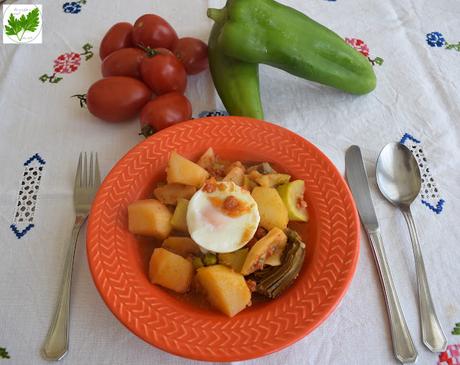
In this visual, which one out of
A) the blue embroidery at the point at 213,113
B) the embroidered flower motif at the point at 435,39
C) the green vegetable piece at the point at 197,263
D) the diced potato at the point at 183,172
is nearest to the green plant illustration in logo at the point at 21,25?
the blue embroidery at the point at 213,113

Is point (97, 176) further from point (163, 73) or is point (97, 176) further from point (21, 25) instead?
point (21, 25)

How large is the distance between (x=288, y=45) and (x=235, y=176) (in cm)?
56

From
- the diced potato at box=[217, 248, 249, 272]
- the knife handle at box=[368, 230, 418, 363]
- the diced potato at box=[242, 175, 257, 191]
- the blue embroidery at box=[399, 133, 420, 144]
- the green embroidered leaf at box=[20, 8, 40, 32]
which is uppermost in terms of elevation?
the blue embroidery at box=[399, 133, 420, 144]

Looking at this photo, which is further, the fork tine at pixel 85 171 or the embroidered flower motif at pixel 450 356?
the fork tine at pixel 85 171

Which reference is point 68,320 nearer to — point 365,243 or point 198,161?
point 198,161

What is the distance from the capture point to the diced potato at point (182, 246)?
3.42 ft

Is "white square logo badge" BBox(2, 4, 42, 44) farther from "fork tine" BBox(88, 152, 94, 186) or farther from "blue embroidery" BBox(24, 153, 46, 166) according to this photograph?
"fork tine" BBox(88, 152, 94, 186)

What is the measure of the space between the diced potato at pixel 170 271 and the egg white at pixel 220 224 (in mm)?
71

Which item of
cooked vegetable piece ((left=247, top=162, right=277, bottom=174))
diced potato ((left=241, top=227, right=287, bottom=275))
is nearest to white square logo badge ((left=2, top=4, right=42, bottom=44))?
cooked vegetable piece ((left=247, top=162, right=277, bottom=174))

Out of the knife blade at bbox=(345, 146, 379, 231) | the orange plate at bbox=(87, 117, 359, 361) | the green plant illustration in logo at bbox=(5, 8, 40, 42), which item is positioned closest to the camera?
the orange plate at bbox=(87, 117, 359, 361)

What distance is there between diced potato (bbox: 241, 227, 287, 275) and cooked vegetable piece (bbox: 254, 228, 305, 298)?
0.02 metres

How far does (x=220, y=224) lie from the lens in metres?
1.02

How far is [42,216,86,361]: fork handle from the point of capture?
0.97 m

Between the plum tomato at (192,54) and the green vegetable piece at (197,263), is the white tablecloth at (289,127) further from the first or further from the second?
the green vegetable piece at (197,263)
